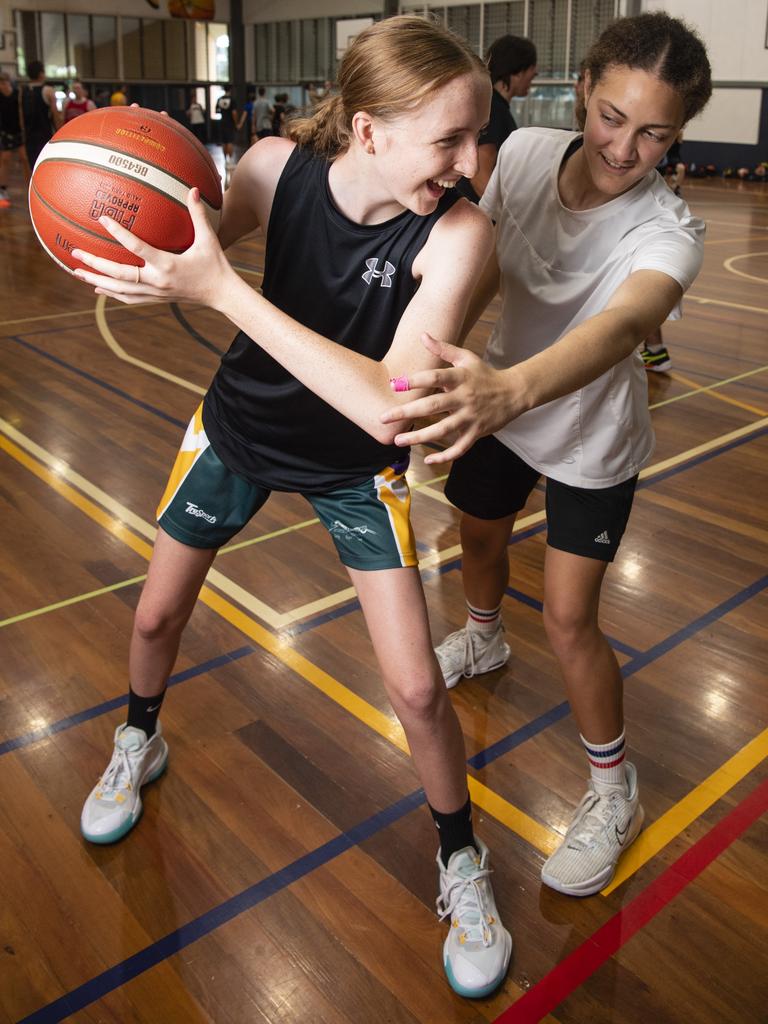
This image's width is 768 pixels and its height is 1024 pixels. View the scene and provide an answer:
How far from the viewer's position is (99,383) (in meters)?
5.25

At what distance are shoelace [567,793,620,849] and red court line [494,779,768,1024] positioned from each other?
153 millimetres

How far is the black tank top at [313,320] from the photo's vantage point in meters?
1.64

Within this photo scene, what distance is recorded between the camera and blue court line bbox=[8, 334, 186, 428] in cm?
474

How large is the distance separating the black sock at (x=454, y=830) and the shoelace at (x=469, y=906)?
0.06 meters

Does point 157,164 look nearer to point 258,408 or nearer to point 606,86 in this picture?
point 258,408

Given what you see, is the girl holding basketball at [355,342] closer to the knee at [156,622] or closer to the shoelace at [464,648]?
the knee at [156,622]

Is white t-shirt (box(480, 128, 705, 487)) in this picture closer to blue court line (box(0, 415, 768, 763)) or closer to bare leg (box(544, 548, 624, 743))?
bare leg (box(544, 548, 624, 743))

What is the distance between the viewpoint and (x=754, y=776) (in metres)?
2.38

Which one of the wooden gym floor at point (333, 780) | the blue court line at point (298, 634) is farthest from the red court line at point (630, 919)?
the blue court line at point (298, 634)

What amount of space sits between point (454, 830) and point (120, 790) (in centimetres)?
81

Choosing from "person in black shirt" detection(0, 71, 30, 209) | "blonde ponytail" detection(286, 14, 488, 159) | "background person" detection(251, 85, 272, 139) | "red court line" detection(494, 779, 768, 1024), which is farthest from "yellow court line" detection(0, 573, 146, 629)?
"background person" detection(251, 85, 272, 139)

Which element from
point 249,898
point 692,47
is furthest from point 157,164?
point 249,898

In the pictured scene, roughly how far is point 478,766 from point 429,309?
4.44 feet

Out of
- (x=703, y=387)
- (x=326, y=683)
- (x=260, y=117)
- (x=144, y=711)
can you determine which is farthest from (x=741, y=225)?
(x=144, y=711)
